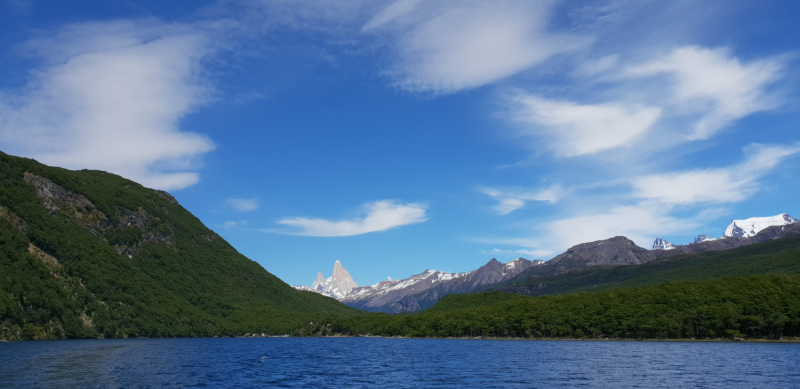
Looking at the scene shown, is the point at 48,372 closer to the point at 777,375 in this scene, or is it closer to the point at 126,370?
the point at 126,370

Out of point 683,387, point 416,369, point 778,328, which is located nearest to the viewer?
point 683,387

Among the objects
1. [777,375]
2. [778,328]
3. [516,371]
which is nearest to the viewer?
[777,375]

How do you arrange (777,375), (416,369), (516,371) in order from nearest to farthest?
(777,375) → (516,371) → (416,369)

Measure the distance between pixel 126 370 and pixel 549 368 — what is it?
93.2 metres

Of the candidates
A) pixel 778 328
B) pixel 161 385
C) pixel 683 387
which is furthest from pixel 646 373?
pixel 778 328

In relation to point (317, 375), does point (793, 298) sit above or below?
above

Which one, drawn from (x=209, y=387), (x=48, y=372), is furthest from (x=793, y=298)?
(x=48, y=372)

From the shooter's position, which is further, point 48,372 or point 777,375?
point 48,372

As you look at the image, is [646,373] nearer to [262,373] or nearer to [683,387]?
[683,387]

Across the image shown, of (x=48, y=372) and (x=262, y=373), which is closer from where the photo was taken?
(x=48, y=372)

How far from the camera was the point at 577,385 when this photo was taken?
277 ft

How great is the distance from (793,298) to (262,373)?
209m

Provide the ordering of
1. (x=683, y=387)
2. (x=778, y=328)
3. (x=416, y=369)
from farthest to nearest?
(x=778, y=328)
(x=416, y=369)
(x=683, y=387)

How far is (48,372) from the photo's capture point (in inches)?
3863
